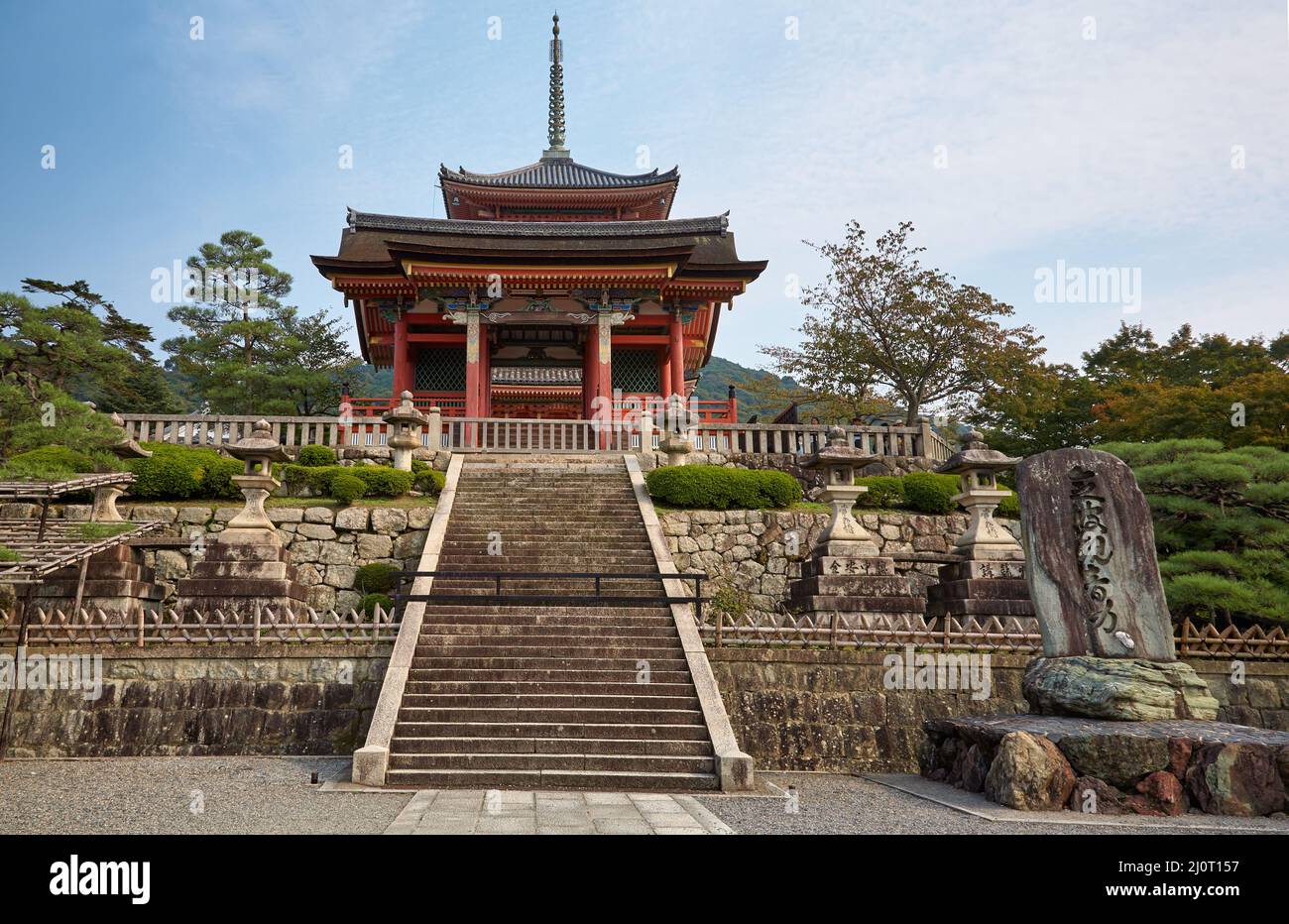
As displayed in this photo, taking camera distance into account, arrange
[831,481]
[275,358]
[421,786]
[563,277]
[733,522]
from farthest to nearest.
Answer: [275,358] < [563,277] < [733,522] < [831,481] < [421,786]

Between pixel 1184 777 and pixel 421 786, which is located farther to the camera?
pixel 421 786

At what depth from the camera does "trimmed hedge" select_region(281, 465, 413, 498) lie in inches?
606

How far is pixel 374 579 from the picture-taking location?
544 inches

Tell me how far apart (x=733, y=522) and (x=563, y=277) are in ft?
30.4

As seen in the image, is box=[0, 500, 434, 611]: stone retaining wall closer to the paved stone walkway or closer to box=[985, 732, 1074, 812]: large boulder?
the paved stone walkway

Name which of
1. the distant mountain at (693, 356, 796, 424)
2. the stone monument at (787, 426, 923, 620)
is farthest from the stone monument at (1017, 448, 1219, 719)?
the distant mountain at (693, 356, 796, 424)

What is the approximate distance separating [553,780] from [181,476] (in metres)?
10.5

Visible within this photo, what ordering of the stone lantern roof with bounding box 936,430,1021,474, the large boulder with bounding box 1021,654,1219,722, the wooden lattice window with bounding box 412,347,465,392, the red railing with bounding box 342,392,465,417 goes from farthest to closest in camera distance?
the wooden lattice window with bounding box 412,347,465,392 < the red railing with bounding box 342,392,465,417 < the stone lantern roof with bounding box 936,430,1021,474 < the large boulder with bounding box 1021,654,1219,722

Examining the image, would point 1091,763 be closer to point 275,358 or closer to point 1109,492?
point 1109,492

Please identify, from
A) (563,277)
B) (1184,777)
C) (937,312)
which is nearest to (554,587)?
(1184,777)

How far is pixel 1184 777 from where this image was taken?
23.1 ft

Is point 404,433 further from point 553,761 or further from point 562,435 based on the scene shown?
point 553,761

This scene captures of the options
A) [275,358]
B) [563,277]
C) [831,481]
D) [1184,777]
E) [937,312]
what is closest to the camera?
[1184,777]

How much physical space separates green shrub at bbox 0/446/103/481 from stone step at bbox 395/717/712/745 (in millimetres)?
5652
